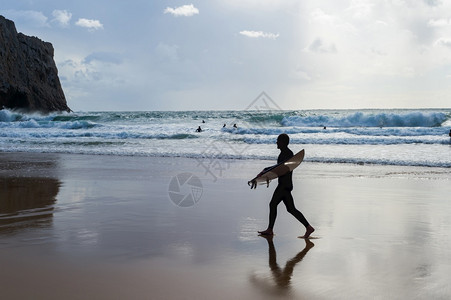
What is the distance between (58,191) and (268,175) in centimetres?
551

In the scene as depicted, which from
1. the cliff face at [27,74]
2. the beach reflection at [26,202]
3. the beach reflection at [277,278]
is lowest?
the beach reflection at [26,202]

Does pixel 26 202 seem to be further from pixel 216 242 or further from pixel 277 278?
pixel 277 278

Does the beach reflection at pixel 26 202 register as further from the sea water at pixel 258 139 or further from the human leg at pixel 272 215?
the sea water at pixel 258 139

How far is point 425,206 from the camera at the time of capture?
8.45 m

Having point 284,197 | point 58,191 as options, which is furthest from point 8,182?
point 284,197

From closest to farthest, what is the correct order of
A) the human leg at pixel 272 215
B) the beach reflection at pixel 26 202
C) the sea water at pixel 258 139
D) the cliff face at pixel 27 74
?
the human leg at pixel 272 215 < the beach reflection at pixel 26 202 < the sea water at pixel 258 139 < the cliff face at pixel 27 74

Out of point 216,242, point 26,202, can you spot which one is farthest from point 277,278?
point 26,202

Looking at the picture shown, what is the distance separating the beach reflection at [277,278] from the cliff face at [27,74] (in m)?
69.4

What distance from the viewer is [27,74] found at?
2938 inches

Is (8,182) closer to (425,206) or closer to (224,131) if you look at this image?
(425,206)

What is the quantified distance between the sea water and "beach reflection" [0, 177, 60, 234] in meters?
9.16

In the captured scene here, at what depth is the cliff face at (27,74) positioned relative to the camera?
68438 mm

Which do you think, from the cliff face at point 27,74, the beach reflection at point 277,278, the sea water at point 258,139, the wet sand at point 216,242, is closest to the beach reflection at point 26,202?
the wet sand at point 216,242

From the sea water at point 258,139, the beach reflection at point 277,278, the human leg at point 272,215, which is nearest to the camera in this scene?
the beach reflection at point 277,278
